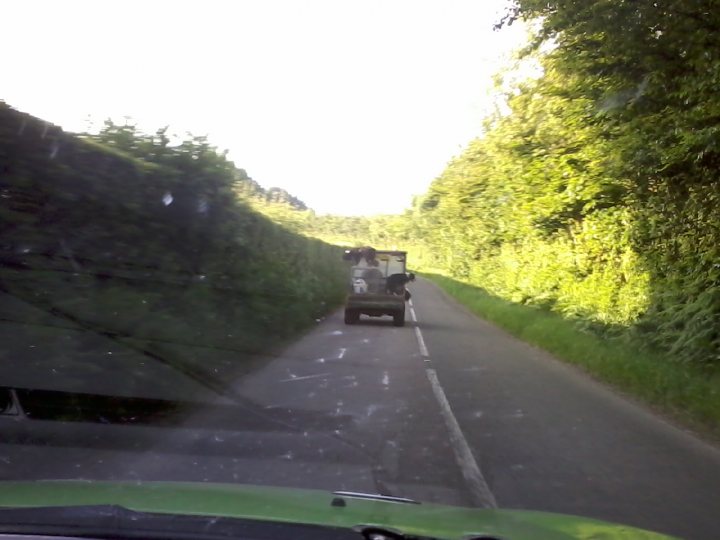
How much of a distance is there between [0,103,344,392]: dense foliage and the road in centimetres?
84

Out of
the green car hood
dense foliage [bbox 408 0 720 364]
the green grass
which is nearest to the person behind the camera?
the green car hood

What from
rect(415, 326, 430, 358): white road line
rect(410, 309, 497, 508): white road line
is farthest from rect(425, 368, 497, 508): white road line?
rect(415, 326, 430, 358): white road line

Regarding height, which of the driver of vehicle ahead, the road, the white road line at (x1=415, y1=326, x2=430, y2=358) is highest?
the driver of vehicle ahead

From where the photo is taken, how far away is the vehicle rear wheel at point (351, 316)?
25.0 m

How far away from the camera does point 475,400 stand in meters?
11.5

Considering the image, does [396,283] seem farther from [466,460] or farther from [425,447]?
[466,460]

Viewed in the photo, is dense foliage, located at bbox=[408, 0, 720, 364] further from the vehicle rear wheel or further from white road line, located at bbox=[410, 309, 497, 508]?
the vehicle rear wheel

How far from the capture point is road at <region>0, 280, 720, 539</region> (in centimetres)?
680

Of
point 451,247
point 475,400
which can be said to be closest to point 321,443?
point 475,400

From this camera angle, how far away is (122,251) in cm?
1009

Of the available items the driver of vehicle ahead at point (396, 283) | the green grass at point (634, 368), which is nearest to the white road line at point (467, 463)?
the green grass at point (634, 368)

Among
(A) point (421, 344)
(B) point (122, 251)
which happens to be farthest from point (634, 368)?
(B) point (122, 251)

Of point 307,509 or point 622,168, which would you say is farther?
point 622,168

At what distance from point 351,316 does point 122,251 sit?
15.4 m
